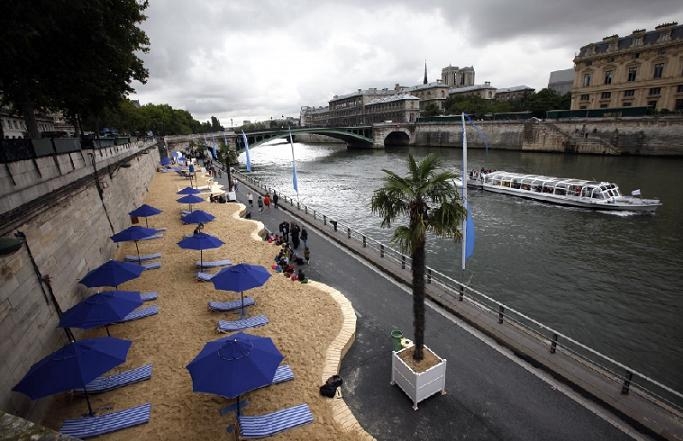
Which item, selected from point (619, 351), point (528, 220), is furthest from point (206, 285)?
point (528, 220)

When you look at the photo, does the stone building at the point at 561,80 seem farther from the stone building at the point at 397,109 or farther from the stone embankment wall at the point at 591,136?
the stone embankment wall at the point at 591,136

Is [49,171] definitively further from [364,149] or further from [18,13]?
[364,149]

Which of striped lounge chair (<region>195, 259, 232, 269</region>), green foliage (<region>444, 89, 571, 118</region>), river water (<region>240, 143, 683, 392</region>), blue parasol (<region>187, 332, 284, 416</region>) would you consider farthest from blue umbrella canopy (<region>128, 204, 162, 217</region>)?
green foliage (<region>444, 89, 571, 118</region>)

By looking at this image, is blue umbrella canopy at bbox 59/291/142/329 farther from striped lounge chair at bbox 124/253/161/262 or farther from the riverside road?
striped lounge chair at bbox 124/253/161/262

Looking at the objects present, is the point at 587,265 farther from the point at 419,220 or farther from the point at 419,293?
the point at 419,220

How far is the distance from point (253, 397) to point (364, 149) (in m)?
105

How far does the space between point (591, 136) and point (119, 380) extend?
81.2 metres

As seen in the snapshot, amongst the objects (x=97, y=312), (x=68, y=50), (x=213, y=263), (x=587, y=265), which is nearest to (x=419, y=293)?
(x=97, y=312)

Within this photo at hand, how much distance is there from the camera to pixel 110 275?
12078 millimetres

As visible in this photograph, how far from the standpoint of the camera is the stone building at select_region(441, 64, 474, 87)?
640 feet

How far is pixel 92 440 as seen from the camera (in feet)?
24.2

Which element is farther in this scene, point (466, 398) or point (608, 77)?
point (608, 77)

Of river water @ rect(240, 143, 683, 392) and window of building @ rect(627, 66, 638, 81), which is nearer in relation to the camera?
river water @ rect(240, 143, 683, 392)

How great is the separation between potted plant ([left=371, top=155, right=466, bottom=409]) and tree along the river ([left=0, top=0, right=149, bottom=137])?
44.1 ft
